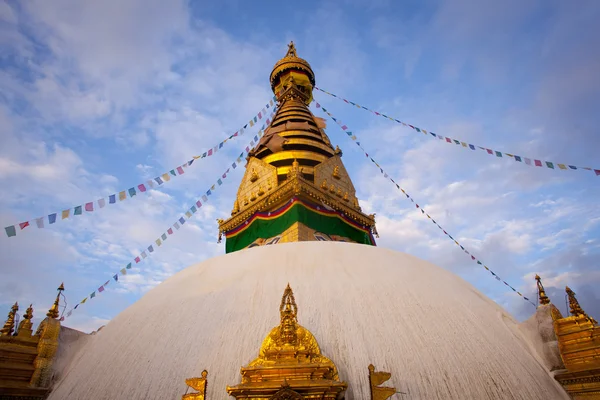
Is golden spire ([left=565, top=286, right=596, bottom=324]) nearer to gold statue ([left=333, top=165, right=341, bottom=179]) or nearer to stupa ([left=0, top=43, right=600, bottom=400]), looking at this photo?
stupa ([left=0, top=43, right=600, bottom=400])

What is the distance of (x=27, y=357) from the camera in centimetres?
344

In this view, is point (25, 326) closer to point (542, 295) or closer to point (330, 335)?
point (330, 335)

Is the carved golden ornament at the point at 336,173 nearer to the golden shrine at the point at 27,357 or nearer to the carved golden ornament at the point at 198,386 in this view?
the golden shrine at the point at 27,357

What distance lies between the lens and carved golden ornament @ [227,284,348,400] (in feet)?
8.13

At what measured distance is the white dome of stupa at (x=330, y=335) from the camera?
284 centimetres

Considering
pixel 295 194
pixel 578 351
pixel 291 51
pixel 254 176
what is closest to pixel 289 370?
pixel 578 351

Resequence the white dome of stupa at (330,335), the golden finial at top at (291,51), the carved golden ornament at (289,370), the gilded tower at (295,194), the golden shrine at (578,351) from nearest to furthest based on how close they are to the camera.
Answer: the carved golden ornament at (289,370)
the white dome of stupa at (330,335)
the golden shrine at (578,351)
the gilded tower at (295,194)
the golden finial at top at (291,51)

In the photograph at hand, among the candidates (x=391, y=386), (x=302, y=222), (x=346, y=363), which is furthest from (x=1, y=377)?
(x=302, y=222)

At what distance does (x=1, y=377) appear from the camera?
323cm

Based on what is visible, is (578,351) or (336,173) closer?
(578,351)

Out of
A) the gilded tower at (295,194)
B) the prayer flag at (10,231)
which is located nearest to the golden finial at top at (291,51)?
the gilded tower at (295,194)

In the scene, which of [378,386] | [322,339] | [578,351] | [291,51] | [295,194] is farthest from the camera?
→ [291,51]

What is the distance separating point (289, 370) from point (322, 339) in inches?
18.1

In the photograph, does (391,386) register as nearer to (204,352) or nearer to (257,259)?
(204,352)
